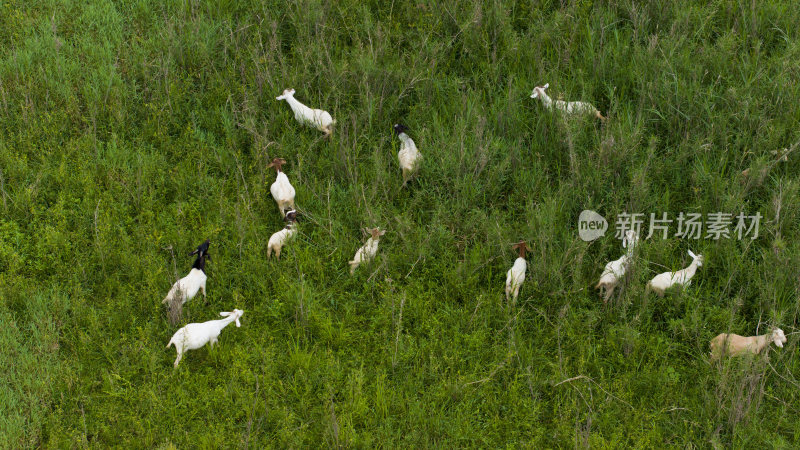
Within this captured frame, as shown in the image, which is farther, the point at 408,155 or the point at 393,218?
the point at 408,155

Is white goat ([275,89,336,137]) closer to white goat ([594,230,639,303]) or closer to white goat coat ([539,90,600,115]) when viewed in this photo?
white goat coat ([539,90,600,115])

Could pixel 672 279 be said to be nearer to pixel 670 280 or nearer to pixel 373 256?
pixel 670 280

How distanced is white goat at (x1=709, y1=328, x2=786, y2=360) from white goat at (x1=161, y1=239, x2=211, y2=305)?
3202 mm

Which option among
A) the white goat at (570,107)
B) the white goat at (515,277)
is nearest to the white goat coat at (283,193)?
the white goat at (515,277)

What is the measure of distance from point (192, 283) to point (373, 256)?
120 cm

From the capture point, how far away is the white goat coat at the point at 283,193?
5.77 metres

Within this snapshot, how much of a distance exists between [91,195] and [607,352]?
3865 millimetres

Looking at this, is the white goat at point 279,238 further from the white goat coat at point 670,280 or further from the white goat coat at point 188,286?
the white goat coat at point 670,280

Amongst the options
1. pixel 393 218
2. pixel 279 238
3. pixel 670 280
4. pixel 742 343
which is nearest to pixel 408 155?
pixel 393 218

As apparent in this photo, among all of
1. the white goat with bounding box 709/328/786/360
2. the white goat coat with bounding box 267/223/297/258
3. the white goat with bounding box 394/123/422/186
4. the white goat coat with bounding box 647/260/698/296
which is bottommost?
the white goat with bounding box 709/328/786/360

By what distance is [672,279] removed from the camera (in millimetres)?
5137

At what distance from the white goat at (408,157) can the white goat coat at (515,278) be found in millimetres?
1169

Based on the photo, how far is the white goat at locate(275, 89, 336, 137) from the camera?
20.8 ft

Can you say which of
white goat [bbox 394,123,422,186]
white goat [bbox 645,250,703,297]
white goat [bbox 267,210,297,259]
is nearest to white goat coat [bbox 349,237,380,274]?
white goat [bbox 267,210,297,259]
